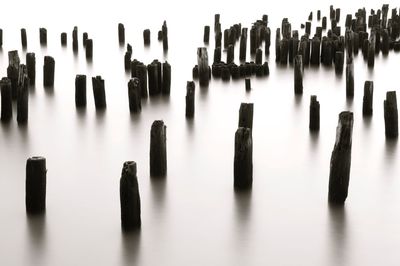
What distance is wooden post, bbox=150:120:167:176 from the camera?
871 cm

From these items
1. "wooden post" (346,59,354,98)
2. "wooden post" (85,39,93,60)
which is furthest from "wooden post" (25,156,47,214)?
"wooden post" (85,39,93,60)

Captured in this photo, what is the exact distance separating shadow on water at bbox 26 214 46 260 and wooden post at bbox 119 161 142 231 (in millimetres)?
759

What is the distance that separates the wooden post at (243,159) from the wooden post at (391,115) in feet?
8.60

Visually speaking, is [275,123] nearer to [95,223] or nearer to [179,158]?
[179,158]

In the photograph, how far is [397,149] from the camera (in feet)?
34.3

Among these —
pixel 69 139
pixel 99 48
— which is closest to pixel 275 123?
pixel 69 139

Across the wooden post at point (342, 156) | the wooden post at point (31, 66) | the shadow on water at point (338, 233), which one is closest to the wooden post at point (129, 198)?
the shadow on water at point (338, 233)

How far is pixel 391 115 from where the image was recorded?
10.5m

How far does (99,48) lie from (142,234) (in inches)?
462

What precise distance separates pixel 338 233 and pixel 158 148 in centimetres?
222

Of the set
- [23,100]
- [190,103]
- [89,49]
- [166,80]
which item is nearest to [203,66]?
[166,80]

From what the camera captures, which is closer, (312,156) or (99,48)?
(312,156)

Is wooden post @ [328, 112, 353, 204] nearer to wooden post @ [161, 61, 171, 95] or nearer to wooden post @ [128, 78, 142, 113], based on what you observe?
wooden post @ [128, 78, 142, 113]

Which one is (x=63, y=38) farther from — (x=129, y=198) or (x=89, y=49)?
(x=129, y=198)
